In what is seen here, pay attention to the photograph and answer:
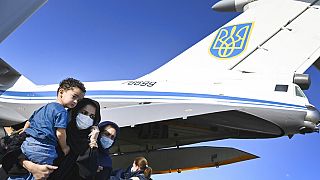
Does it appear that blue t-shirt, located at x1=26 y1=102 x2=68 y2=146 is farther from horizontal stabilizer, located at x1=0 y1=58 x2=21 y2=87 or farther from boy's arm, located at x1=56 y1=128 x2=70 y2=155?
horizontal stabilizer, located at x1=0 y1=58 x2=21 y2=87

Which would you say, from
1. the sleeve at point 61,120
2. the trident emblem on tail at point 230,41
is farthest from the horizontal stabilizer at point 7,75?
the sleeve at point 61,120

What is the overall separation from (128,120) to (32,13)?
25.0ft

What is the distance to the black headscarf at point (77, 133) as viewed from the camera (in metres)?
2.33

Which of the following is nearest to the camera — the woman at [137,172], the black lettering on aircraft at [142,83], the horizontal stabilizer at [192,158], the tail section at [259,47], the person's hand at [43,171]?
the person's hand at [43,171]

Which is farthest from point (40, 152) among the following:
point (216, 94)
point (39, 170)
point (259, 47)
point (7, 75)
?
point (259, 47)

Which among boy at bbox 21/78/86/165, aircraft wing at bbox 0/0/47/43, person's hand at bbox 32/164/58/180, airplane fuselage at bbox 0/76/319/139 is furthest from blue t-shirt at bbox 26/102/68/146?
airplane fuselage at bbox 0/76/319/139

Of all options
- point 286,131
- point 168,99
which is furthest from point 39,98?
point 286,131

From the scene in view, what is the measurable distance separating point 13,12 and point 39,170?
1085 mm

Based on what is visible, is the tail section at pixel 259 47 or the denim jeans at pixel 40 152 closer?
the denim jeans at pixel 40 152

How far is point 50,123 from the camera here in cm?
215

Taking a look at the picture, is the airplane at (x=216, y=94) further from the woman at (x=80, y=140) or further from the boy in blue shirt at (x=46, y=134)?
the boy in blue shirt at (x=46, y=134)

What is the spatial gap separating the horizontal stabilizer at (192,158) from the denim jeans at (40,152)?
804cm

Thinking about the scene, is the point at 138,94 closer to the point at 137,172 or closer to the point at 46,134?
the point at 137,172

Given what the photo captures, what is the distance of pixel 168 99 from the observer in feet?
31.6
